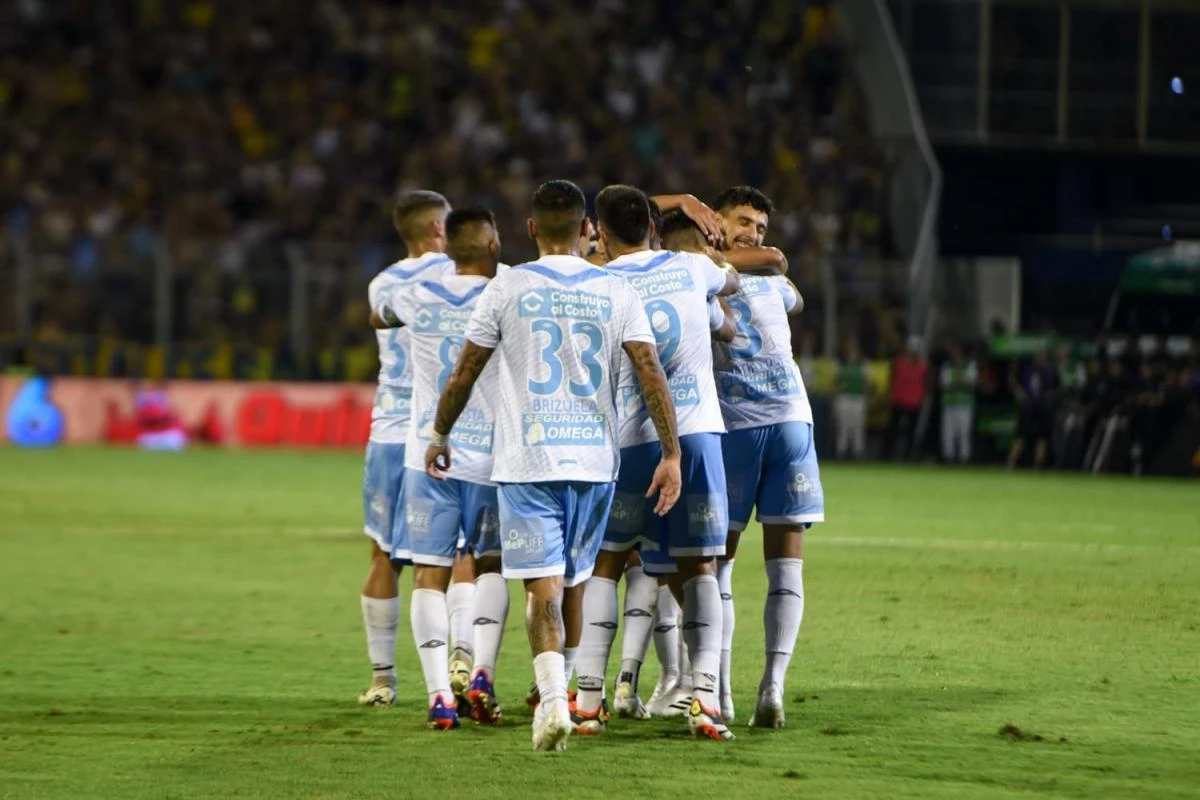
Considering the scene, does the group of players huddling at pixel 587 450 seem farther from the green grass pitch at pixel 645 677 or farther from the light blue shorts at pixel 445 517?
the green grass pitch at pixel 645 677

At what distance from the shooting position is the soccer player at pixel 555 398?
721 centimetres

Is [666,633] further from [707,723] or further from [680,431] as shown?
[680,431]

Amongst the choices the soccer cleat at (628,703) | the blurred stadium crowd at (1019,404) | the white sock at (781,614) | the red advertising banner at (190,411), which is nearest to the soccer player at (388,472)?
the soccer cleat at (628,703)

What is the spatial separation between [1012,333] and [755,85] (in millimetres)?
7532

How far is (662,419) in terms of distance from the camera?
7262mm

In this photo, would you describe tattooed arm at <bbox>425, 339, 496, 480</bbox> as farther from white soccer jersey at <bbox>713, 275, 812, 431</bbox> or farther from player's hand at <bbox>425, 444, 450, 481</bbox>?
white soccer jersey at <bbox>713, 275, 812, 431</bbox>

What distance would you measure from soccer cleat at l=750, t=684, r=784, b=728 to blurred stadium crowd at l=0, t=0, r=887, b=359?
21.0m

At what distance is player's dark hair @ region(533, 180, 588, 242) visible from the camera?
23.9ft

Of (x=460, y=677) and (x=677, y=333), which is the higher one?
(x=677, y=333)

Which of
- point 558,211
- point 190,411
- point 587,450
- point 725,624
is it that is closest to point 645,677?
point 725,624

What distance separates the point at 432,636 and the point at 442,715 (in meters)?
0.36

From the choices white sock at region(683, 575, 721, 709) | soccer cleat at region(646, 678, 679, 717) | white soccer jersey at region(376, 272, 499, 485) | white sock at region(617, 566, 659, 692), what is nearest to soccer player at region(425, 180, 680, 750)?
white sock at region(683, 575, 721, 709)

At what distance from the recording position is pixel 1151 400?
26.4 m

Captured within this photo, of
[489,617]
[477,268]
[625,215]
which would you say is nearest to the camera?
[625,215]
